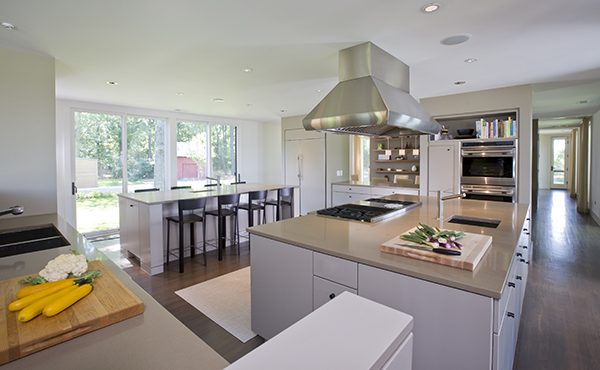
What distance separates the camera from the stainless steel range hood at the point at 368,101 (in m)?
2.37

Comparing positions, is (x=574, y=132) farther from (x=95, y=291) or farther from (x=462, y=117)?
(x=95, y=291)

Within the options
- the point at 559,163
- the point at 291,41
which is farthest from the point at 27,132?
the point at 559,163

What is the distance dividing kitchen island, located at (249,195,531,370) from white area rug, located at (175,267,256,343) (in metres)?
0.34

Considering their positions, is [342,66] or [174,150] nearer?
[342,66]

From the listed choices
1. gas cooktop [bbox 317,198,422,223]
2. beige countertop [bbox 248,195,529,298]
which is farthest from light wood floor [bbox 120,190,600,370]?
gas cooktop [bbox 317,198,422,223]

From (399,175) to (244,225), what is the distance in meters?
3.19

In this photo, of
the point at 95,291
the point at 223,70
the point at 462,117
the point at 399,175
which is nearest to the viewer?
the point at 95,291

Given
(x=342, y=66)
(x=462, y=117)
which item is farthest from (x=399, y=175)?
(x=342, y=66)

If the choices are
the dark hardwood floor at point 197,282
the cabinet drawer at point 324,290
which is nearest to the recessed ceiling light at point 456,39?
the cabinet drawer at point 324,290

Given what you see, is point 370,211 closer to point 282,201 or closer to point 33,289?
point 33,289

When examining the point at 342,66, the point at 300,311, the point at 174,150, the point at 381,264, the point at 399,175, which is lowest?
the point at 300,311

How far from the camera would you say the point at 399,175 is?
611cm

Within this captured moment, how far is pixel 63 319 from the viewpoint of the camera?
85cm

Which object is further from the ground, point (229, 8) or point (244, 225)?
point (229, 8)
